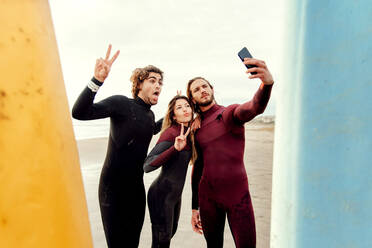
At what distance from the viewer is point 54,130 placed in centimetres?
58

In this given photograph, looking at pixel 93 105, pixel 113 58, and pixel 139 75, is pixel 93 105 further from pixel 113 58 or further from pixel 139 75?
pixel 139 75

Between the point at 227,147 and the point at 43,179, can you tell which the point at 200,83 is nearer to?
the point at 227,147

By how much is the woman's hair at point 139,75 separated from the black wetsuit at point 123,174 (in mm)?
181

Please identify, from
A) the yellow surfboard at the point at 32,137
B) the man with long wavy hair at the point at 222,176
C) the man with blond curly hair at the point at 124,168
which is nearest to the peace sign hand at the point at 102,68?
the man with blond curly hair at the point at 124,168

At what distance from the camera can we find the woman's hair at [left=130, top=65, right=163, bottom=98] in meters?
2.31

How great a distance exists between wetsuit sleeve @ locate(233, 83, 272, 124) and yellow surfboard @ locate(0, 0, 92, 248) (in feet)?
4.36

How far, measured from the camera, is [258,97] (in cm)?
171

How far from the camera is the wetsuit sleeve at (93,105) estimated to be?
167 cm

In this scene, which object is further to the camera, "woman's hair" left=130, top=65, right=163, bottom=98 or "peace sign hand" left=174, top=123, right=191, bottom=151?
"woman's hair" left=130, top=65, right=163, bottom=98

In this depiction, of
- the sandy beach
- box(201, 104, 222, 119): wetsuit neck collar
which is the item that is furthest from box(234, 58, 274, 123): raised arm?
the sandy beach

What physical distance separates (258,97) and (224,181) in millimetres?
800

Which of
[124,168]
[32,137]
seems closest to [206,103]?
[124,168]

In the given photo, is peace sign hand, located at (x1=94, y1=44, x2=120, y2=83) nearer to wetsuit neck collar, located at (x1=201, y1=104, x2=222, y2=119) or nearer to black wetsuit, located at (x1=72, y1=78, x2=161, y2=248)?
black wetsuit, located at (x1=72, y1=78, x2=161, y2=248)

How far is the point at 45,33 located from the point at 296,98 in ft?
2.42
